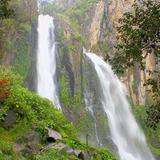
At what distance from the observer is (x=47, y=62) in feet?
136

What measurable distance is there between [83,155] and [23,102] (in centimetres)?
384

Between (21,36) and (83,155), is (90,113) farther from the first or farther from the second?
(83,155)

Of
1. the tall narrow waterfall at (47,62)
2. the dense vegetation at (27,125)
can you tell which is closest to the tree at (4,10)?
the dense vegetation at (27,125)

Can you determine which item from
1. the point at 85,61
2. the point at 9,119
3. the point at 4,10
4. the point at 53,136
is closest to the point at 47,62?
the point at 85,61

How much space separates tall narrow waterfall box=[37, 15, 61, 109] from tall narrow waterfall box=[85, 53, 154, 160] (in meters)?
4.58

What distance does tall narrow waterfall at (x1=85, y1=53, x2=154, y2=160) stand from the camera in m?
38.5

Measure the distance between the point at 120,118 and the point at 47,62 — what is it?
9226 mm

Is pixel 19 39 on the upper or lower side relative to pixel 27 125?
upper

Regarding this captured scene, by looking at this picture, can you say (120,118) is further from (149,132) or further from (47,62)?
(47,62)

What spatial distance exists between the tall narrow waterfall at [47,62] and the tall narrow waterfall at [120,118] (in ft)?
15.0

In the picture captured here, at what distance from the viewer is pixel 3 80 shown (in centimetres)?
1812

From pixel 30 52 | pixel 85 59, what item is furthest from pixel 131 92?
pixel 30 52

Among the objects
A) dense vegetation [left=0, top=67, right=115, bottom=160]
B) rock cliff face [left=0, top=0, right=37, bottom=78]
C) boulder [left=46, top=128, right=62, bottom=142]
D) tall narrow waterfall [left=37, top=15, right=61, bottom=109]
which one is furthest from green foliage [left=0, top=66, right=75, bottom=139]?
rock cliff face [left=0, top=0, right=37, bottom=78]

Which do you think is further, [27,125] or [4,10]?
[27,125]
